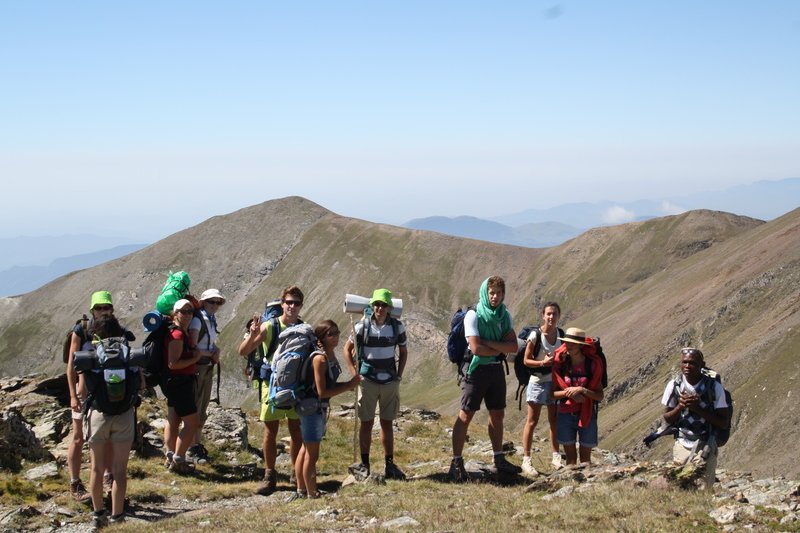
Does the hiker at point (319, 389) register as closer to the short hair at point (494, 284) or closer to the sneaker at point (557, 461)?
the short hair at point (494, 284)

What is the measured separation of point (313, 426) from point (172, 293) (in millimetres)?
3280

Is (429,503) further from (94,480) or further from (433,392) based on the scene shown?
(433,392)

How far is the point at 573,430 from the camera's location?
11070 millimetres

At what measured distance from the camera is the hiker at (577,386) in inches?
420

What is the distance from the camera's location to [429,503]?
30.5 ft

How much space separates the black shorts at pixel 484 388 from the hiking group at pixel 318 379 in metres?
0.02

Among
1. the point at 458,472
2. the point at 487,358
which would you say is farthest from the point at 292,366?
the point at 458,472

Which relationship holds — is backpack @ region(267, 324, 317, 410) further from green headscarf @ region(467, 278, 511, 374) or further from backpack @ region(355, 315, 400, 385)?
green headscarf @ region(467, 278, 511, 374)

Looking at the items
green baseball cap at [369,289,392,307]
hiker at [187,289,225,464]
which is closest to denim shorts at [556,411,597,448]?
green baseball cap at [369,289,392,307]

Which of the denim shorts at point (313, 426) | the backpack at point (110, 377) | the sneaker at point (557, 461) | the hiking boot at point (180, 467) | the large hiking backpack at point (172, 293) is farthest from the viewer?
the hiking boot at point (180, 467)

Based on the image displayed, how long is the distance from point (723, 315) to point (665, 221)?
46211 mm

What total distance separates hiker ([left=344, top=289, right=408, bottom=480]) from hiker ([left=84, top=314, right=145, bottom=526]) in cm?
306

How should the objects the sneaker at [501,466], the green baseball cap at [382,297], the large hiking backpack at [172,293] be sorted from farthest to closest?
the large hiking backpack at [172,293] → the sneaker at [501,466] → the green baseball cap at [382,297]

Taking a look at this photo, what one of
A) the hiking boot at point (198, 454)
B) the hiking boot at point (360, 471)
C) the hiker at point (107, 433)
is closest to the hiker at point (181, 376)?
the hiking boot at point (198, 454)
